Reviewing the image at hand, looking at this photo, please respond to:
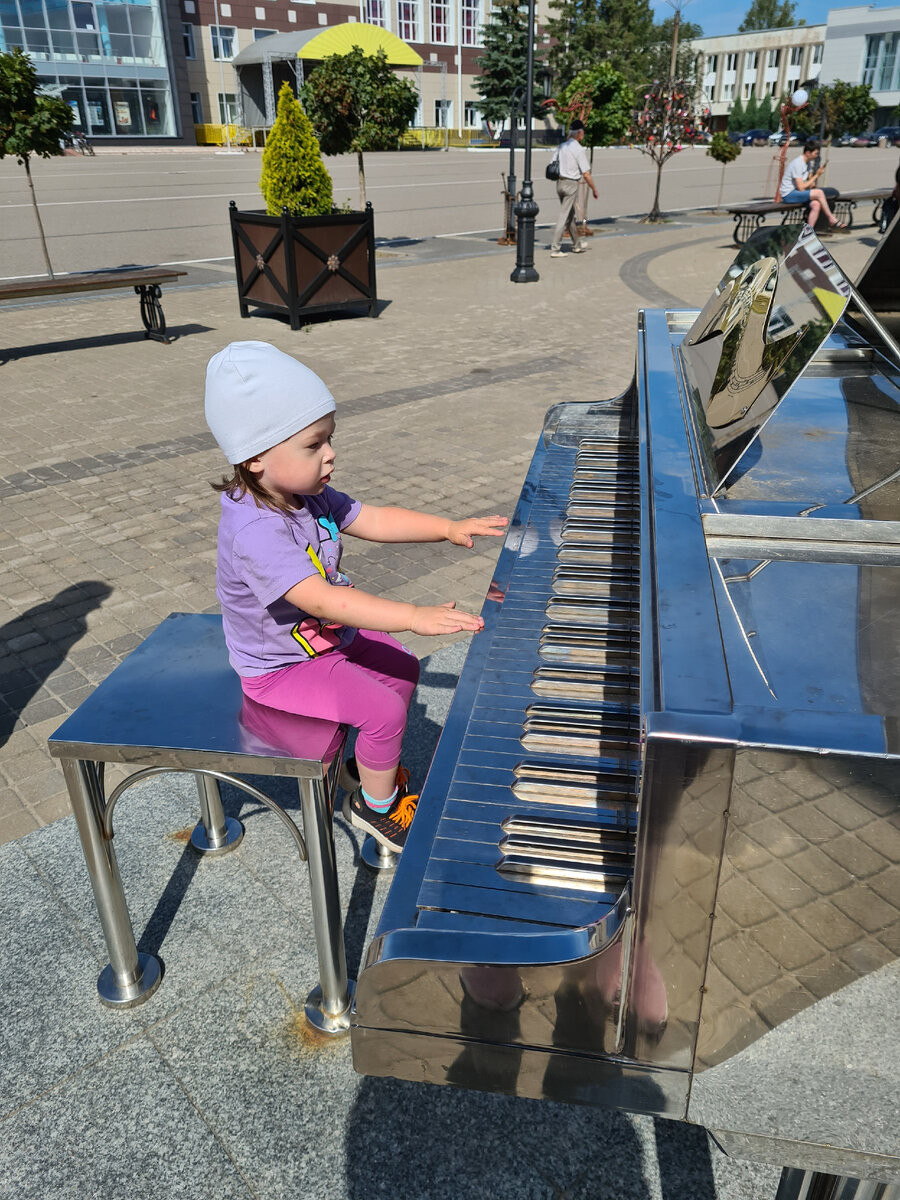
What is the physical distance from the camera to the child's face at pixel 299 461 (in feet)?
6.66

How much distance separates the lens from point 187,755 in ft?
6.45

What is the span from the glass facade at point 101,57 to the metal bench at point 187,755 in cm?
5135

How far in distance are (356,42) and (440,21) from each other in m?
26.5

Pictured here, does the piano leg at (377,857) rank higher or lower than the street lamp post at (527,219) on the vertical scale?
lower

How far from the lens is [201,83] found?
54281 millimetres

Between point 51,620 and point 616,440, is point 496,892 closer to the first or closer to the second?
point 616,440

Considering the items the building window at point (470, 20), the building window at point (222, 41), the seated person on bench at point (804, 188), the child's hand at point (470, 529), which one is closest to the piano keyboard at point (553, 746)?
the child's hand at point (470, 529)

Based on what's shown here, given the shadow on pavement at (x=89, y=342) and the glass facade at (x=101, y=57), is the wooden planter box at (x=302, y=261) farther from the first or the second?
the glass facade at (x=101, y=57)

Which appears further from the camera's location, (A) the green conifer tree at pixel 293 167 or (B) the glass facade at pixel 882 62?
(B) the glass facade at pixel 882 62

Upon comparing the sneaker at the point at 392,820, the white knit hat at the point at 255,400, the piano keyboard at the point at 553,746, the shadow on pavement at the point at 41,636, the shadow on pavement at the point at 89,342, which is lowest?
the shadow on pavement at the point at 41,636

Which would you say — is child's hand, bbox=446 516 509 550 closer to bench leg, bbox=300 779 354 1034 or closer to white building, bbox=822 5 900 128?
bench leg, bbox=300 779 354 1034

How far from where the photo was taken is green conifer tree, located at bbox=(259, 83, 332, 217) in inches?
385

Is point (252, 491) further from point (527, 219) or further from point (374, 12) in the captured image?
point (374, 12)

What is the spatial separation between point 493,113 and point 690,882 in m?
→ 62.7
